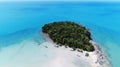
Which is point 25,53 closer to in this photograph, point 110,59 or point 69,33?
point 69,33

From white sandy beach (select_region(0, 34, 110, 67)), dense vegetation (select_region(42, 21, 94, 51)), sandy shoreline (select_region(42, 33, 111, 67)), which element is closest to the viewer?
white sandy beach (select_region(0, 34, 110, 67))

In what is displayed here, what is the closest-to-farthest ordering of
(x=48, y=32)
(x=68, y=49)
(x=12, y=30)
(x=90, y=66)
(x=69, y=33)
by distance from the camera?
(x=90, y=66), (x=68, y=49), (x=69, y=33), (x=48, y=32), (x=12, y=30)

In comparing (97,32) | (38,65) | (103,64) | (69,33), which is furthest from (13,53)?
(97,32)

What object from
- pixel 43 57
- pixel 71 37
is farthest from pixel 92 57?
pixel 71 37

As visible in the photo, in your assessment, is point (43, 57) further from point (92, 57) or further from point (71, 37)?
point (71, 37)

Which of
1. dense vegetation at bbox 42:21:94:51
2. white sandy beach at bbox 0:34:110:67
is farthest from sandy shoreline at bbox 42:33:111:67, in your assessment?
dense vegetation at bbox 42:21:94:51

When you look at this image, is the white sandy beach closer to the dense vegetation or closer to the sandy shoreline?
the sandy shoreline

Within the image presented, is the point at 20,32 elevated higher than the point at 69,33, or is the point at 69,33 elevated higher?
the point at 69,33

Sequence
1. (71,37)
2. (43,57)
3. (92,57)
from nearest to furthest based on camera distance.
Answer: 1. (92,57)
2. (43,57)
3. (71,37)
